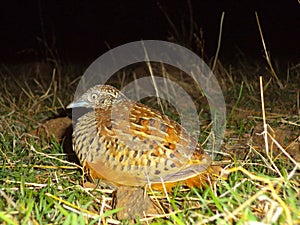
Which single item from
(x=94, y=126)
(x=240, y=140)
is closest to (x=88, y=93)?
(x=94, y=126)

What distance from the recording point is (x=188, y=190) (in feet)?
9.73

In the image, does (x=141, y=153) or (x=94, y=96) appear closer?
(x=141, y=153)

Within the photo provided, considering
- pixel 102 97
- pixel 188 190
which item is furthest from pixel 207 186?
pixel 102 97

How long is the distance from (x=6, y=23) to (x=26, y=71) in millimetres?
2928

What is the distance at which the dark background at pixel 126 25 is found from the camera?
339 inches

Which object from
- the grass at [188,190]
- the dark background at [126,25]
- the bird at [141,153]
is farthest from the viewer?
the dark background at [126,25]

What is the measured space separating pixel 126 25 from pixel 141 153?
7.55 meters

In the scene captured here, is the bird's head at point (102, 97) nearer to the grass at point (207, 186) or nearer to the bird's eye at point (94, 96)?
the bird's eye at point (94, 96)

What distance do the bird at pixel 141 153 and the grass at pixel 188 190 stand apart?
0.32ft

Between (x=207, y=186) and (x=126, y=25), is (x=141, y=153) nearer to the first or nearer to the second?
(x=207, y=186)

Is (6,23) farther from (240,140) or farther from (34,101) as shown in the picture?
(240,140)

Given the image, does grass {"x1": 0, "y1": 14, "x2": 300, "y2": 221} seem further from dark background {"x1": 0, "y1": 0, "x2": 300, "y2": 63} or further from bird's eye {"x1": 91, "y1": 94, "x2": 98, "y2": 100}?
dark background {"x1": 0, "y1": 0, "x2": 300, "y2": 63}

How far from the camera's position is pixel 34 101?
5.07 metres

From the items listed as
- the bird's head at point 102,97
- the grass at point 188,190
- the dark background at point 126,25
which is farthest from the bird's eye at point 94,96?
the dark background at point 126,25
